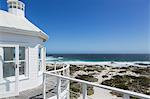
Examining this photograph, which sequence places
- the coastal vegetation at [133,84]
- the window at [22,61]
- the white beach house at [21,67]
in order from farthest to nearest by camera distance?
the coastal vegetation at [133,84], the window at [22,61], the white beach house at [21,67]

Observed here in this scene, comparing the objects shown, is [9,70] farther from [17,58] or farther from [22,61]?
[22,61]

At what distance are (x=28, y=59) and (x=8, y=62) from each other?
1.00 metres

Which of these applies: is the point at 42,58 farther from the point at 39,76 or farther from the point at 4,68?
the point at 4,68

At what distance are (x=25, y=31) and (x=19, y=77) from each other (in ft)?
6.20

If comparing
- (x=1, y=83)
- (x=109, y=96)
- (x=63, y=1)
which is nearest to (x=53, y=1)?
(x=63, y=1)

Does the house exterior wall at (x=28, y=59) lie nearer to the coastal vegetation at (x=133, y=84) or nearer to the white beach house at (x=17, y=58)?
the white beach house at (x=17, y=58)

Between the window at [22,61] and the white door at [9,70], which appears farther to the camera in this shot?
the window at [22,61]

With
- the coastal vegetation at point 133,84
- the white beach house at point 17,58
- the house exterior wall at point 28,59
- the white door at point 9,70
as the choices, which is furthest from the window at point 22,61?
the coastal vegetation at point 133,84

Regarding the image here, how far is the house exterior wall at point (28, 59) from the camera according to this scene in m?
6.10

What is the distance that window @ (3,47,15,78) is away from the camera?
6.11 m

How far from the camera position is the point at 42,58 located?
860 centimetres

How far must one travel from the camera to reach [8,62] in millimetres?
6172

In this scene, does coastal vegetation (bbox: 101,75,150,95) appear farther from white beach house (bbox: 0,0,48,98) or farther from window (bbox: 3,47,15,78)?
window (bbox: 3,47,15,78)

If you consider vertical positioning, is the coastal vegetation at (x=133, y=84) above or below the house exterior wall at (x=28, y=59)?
below
